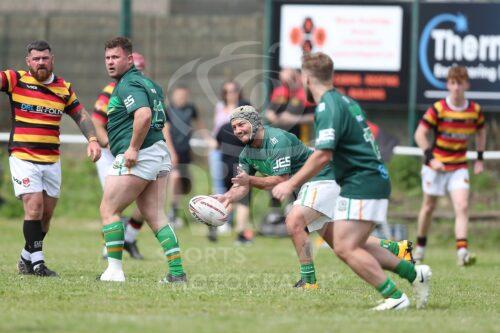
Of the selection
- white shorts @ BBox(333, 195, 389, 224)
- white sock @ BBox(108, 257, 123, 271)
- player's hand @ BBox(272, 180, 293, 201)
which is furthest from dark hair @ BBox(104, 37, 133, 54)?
white shorts @ BBox(333, 195, 389, 224)

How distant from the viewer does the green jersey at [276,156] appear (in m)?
9.24

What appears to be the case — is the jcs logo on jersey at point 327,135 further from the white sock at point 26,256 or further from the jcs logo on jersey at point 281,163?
the white sock at point 26,256

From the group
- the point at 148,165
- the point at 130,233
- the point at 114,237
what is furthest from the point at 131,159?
the point at 130,233

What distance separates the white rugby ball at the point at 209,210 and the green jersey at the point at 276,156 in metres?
0.43

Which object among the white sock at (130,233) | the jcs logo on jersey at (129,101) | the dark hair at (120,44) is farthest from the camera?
the white sock at (130,233)

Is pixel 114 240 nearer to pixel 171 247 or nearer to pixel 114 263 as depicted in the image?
pixel 114 263

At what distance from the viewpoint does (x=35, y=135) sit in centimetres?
990

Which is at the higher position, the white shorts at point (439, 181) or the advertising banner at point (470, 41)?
the advertising banner at point (470, 41)

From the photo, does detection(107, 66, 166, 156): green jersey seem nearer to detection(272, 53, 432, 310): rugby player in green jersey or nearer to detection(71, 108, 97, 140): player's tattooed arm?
detection(71, 108, 97, 140): player's tattooed arm

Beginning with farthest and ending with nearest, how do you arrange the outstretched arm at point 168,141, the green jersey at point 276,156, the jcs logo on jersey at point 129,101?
the outstretched arm at point 168,141, the green jersey at point 276,156, the jcs logo on jersey at point 129,101

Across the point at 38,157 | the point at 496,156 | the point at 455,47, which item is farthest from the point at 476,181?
Answer: the point at 38,157

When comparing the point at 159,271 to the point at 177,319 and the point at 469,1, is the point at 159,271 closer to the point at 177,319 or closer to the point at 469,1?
the point at 177,319

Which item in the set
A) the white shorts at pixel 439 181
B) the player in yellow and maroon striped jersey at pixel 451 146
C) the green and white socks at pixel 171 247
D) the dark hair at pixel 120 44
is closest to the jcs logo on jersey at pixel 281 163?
Result: the green and white socks at pixel 171 247

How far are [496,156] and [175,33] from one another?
675 cm
